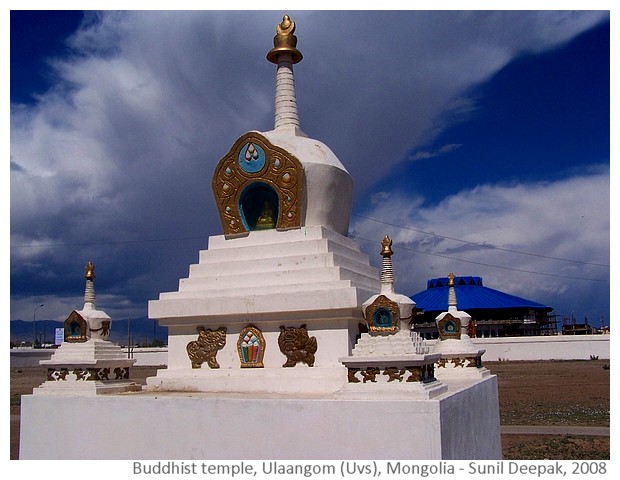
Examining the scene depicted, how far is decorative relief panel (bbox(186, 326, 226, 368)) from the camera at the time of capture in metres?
11.9

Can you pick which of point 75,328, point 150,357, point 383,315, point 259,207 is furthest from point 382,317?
point 150,357

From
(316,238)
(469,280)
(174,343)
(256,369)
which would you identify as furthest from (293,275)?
(469,280)

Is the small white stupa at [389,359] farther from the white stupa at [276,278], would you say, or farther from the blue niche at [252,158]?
the blue niche at [252,158]

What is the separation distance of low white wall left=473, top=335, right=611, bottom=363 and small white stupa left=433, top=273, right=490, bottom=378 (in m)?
25.4

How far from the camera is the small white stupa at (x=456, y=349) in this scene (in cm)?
1441

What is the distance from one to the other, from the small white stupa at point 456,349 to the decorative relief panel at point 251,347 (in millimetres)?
5003

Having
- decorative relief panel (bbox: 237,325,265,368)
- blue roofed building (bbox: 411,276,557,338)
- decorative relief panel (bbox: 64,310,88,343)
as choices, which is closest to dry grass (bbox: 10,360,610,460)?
decorative relief panel (bbox: 64,310,88,343)

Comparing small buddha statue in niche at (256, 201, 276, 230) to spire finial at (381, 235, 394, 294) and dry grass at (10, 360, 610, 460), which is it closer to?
spire finial at (381, 235, 394, 294)

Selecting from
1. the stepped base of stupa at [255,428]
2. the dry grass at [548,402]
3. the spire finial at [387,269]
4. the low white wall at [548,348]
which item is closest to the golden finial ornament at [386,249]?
the spire finial at [387,269]

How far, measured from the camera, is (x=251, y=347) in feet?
37.9

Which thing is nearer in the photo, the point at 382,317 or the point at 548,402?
the point at 382,317

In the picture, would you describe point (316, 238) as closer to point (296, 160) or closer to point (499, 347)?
point (296, 160)

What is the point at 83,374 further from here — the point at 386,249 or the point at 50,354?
the point at 50,354

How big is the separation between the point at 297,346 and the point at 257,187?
3.50 meters
